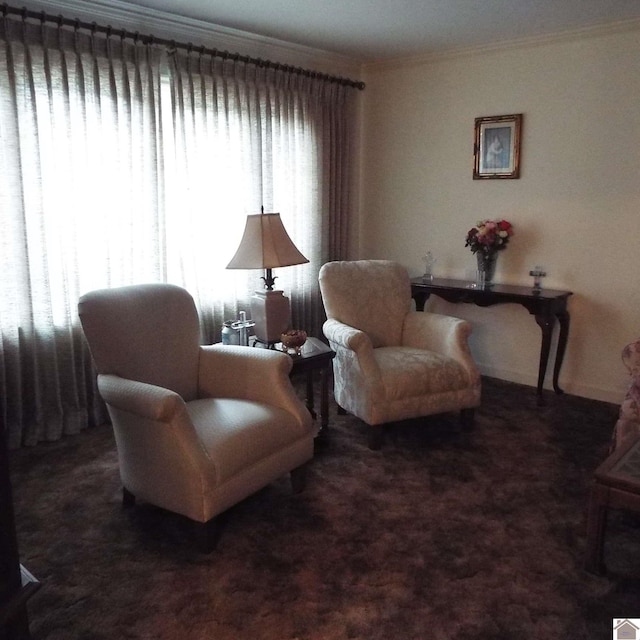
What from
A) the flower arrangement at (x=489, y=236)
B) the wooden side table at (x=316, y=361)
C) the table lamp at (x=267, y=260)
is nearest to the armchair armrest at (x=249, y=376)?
the wooden side table at (x=316, y=361)

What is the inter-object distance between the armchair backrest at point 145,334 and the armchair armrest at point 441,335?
4.81 ft

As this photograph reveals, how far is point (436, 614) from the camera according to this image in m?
1.97

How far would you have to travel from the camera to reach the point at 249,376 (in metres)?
2.73

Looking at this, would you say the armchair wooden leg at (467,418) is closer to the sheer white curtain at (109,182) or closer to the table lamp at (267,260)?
the table lamp at (267,260)

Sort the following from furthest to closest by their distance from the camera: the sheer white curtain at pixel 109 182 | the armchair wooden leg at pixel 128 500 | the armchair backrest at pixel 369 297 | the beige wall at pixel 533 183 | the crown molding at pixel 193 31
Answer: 1. the beige wall at pixel 533 183
2. the armchair backrest at pixel 369 297
3. the crown molding at pixel 193 31
4. the sheer white curtain at pixel 109 182
5. the armchair wooden leg at pixel 128 500

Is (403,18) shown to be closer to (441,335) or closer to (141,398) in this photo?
(441,335)

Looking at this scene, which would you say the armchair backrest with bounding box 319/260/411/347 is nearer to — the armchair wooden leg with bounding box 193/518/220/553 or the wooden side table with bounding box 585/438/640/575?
the armchair wooden leg with bounding box 193/518/220/553

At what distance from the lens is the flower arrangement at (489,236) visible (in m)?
4.16

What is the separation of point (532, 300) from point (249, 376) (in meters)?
2.08

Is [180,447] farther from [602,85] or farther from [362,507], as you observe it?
[602,85]

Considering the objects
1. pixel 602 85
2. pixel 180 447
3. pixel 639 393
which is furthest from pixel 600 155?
pixel 180 447

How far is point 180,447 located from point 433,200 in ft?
10.5

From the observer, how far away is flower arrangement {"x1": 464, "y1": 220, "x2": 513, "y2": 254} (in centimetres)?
416

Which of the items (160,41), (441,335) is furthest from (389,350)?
(160,41)
